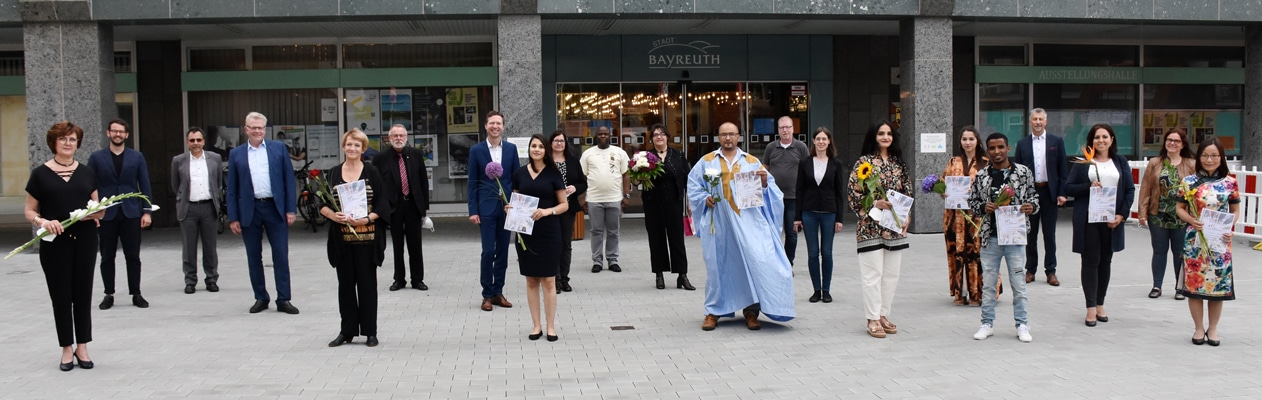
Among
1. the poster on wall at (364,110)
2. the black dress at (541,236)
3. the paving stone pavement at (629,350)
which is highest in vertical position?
the poster on wall at (364,110)

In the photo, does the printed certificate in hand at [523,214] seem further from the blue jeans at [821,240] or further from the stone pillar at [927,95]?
the stone pillar at [927,95]

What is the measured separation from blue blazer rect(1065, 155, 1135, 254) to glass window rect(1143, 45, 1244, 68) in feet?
37.2

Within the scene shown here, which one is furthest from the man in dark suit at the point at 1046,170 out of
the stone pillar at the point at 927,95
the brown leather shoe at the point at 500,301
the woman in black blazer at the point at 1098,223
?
the brown leather shoe at the point at 500,301

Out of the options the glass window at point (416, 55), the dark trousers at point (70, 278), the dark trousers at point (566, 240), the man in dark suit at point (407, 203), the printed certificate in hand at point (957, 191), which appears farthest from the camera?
the glass window at point (416, 55)

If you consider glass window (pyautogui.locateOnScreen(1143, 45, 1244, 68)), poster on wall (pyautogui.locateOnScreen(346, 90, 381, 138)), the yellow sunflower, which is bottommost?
the yellow sunflower

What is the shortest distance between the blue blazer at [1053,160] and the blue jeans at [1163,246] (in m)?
1.15

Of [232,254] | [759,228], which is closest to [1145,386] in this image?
[759,228]

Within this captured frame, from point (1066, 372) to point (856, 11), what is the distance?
8.97 metres

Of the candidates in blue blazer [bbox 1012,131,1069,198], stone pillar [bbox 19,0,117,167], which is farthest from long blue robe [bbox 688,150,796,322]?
stone pillar [bbox 19,0,117,167]

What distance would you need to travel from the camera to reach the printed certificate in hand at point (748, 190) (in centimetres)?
806

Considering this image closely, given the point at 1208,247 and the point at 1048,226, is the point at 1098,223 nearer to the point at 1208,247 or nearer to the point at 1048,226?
the point at 1208,247

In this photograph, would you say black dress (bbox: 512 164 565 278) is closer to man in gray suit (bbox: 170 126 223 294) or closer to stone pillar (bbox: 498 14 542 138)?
man in gray suit (bbox: 170 126 223 294)

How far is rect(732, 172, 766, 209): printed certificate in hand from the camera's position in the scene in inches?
317

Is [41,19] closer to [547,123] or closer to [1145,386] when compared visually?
[547,123]
